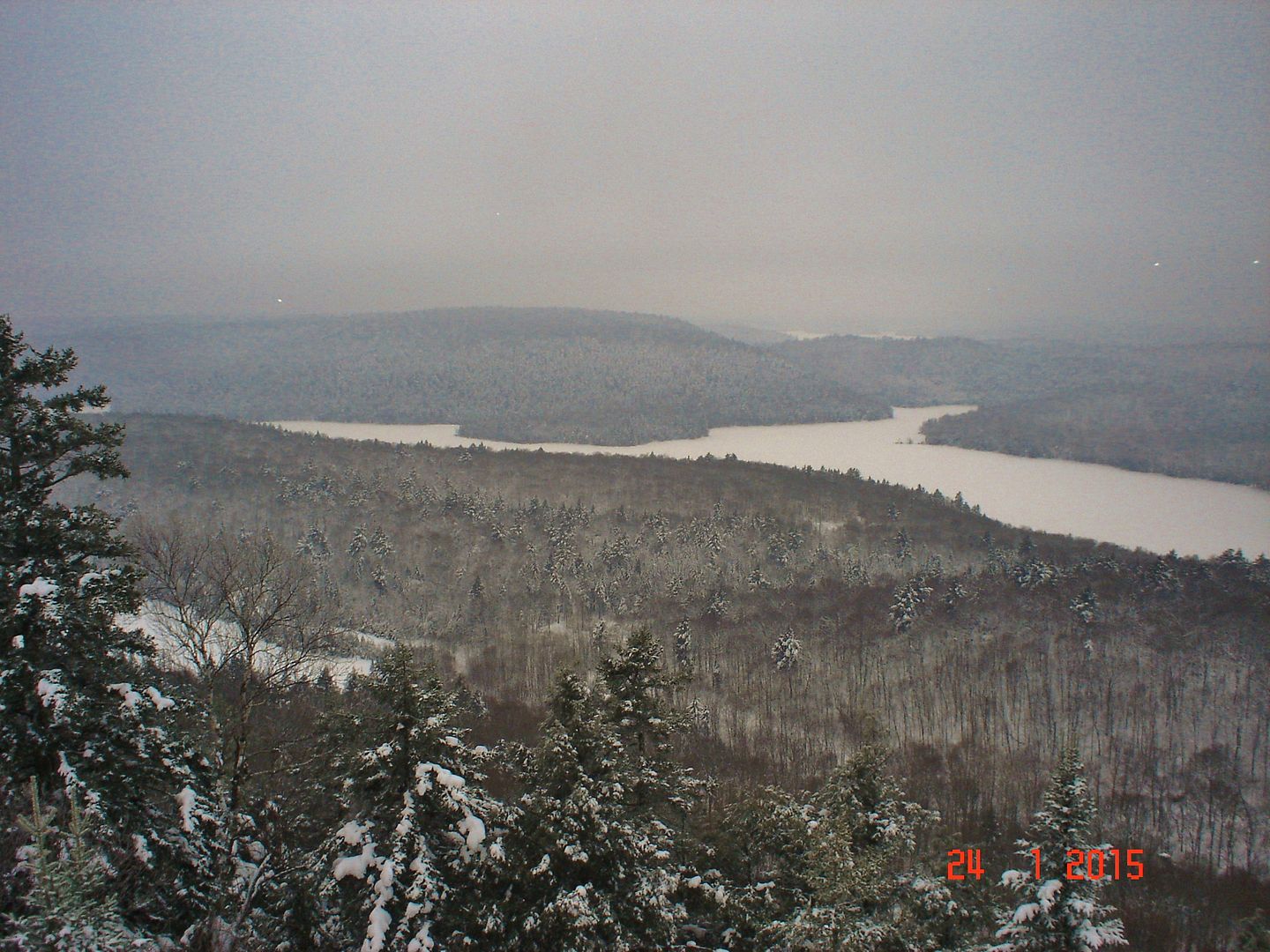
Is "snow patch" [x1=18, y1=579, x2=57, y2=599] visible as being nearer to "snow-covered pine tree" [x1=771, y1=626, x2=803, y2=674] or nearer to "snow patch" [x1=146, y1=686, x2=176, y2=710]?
"snow patch" [x1=146, y1=686, x2=176, y2=710]

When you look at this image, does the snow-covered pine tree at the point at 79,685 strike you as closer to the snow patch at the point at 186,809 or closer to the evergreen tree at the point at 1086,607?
the snow patch at the point at 186,809

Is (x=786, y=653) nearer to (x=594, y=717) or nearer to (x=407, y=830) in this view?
(x=594, y=717)

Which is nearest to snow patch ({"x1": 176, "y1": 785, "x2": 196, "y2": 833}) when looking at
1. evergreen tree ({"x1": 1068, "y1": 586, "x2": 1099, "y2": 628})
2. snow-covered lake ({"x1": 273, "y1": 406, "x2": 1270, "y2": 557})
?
evergreen tree ({"x1": 1068, "y1": 586, "x2": 1099, "y2": 628})

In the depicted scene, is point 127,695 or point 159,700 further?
point 159,700

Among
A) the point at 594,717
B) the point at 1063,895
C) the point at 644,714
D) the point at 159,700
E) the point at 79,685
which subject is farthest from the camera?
the point at 644,714

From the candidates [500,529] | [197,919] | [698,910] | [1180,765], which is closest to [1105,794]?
[1180,765]

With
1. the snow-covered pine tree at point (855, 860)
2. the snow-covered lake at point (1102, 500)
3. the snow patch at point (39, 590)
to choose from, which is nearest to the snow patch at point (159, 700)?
the snow patch at point (39, 590)

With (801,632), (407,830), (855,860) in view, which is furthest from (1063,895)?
(801,632)

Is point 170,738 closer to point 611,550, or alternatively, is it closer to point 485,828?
point 485,828
